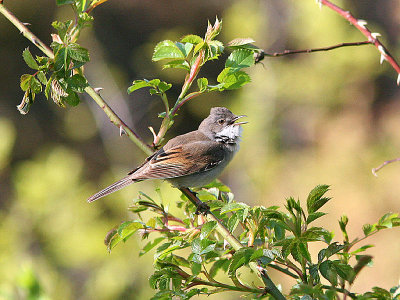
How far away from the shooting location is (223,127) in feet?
12.9

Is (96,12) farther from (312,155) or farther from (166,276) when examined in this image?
(166,276)

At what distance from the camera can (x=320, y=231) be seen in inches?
55.6

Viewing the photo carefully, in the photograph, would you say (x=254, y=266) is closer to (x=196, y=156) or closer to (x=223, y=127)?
(x=196, y=156)

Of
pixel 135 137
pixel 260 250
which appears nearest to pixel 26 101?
pixel 135 137

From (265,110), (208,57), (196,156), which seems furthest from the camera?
(265,110)

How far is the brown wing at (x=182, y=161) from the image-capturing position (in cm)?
326

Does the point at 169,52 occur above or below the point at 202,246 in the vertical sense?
above

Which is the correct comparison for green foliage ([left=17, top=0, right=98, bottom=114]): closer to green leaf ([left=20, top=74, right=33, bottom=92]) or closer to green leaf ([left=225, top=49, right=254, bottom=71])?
green leaf ([left=20, top=74, right=33, bottom=92])

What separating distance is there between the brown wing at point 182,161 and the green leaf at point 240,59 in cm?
152

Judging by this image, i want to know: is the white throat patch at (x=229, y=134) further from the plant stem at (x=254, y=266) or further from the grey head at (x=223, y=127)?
the plant stem at (x=254, y=266)

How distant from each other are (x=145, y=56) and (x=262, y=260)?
915cm

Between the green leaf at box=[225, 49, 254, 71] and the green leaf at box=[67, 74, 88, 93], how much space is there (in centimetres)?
50

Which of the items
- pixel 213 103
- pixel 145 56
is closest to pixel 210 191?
pixel 213 103

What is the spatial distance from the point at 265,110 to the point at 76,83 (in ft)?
22.2
